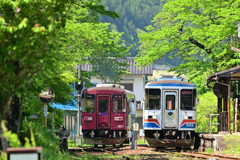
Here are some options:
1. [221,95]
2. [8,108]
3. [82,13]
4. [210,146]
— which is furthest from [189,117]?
[82,13]

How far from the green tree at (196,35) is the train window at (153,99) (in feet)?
22.3

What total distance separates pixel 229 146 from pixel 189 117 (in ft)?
8.19

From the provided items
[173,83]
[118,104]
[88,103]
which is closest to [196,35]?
[173,83]

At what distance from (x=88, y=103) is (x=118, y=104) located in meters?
1.54

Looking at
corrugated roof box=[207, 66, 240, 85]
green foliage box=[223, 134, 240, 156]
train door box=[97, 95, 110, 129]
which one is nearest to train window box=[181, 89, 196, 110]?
corrugated roof box=[207, 66, 240, 85]

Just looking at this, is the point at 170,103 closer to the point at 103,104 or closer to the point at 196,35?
the point at 103,104

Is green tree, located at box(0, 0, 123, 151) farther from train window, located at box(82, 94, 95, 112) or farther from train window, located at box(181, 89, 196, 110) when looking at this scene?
train window, located at box(82, 94, 95, 112)

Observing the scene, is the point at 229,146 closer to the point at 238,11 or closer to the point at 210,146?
the point at 210,146

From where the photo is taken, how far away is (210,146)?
19844mm

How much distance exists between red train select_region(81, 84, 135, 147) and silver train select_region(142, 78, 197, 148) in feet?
6.08

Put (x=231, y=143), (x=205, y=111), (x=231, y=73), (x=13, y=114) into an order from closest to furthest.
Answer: (x=13, y=114) → (x=231, y=143) → (x=231, y=73) → (x=205, y=111)

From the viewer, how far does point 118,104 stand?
21.8m

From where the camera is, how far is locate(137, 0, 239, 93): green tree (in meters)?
25.4

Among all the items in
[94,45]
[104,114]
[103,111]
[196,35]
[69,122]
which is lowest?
[69,122]
